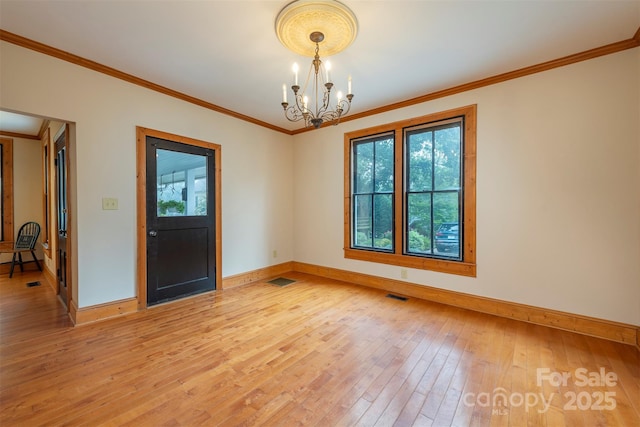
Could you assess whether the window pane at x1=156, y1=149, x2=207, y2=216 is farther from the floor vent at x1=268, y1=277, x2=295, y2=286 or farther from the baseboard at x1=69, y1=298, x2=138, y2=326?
the floor vent at x1=268, y1=277, x2=295, y2=286

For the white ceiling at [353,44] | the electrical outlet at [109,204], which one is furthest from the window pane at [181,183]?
the white ceiling at [353,44]

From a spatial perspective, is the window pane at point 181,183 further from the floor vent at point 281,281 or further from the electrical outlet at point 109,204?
the floor vent at point 281,281

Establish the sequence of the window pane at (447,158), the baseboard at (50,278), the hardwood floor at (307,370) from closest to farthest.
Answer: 1. the hardwood floor at (307,370)
2. the window pane at (447,158)
3. the baseboard at (50,278)

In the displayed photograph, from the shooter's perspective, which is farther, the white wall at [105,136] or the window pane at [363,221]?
the window pane at [363,221]

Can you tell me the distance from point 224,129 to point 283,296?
2.58m

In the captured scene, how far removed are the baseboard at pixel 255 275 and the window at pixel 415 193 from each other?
4.20 ft

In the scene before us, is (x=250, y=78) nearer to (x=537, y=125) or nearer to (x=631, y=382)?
(x=537, y=125)

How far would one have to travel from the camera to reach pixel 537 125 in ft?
9.05

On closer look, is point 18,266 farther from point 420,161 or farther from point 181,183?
point 420,161

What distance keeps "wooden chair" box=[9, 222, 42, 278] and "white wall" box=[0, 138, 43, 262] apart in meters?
0.10

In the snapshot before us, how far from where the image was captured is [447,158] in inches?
133

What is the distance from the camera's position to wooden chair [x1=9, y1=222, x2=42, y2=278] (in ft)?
15.3

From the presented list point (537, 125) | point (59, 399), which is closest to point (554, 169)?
point (537, 125)

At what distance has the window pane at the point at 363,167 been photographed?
4125mm
